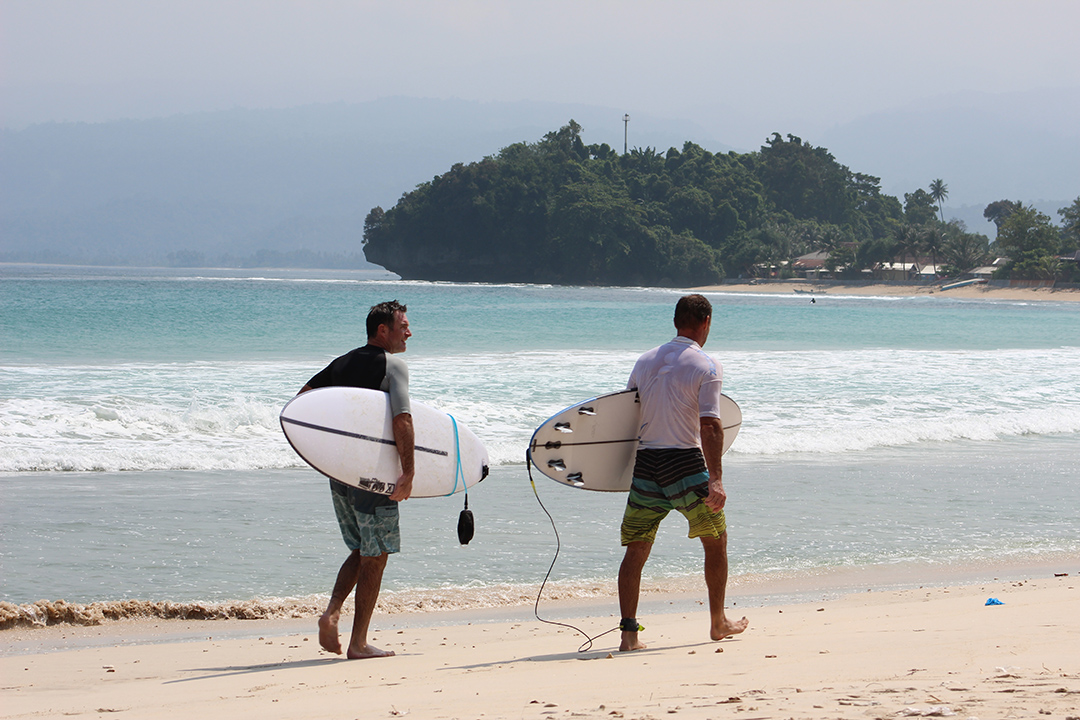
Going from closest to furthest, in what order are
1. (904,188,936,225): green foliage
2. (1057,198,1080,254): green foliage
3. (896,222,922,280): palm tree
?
(1057,198,1080,254): green foliage, (896,222,922,280): palm tree, (904,188,936,225): green foliage

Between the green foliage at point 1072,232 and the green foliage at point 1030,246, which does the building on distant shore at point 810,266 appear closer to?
the green foliage at point 1030,246

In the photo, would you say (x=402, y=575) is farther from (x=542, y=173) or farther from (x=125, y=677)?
(x=542, y=173)

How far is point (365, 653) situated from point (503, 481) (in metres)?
→ 4.89

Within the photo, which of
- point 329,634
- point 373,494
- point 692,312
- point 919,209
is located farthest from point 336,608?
point 919,209

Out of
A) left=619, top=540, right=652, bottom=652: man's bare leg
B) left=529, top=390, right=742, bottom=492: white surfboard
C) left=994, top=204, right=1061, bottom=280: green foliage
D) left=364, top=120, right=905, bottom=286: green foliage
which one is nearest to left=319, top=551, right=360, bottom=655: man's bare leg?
left=529, top=390, right=742, bottom=492: white surfboard

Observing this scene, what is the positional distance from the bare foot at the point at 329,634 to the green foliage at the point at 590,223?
4672 inches

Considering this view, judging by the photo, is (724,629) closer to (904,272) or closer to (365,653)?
(365,653)

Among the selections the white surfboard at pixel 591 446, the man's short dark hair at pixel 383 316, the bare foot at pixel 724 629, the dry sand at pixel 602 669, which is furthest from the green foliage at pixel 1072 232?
the man's short dark hair at pixel 383 316

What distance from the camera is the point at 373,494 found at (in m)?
4.24

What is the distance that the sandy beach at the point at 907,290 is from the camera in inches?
3548

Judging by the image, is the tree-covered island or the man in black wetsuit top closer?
the man in black wetsuit top

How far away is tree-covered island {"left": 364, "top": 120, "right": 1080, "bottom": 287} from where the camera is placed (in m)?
121

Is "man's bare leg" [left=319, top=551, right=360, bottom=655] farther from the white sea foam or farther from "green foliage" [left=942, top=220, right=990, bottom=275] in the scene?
"green foliage" [left=942, top=220, right=990, bottom=275]

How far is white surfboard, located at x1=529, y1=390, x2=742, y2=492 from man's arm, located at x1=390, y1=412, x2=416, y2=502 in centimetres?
69
